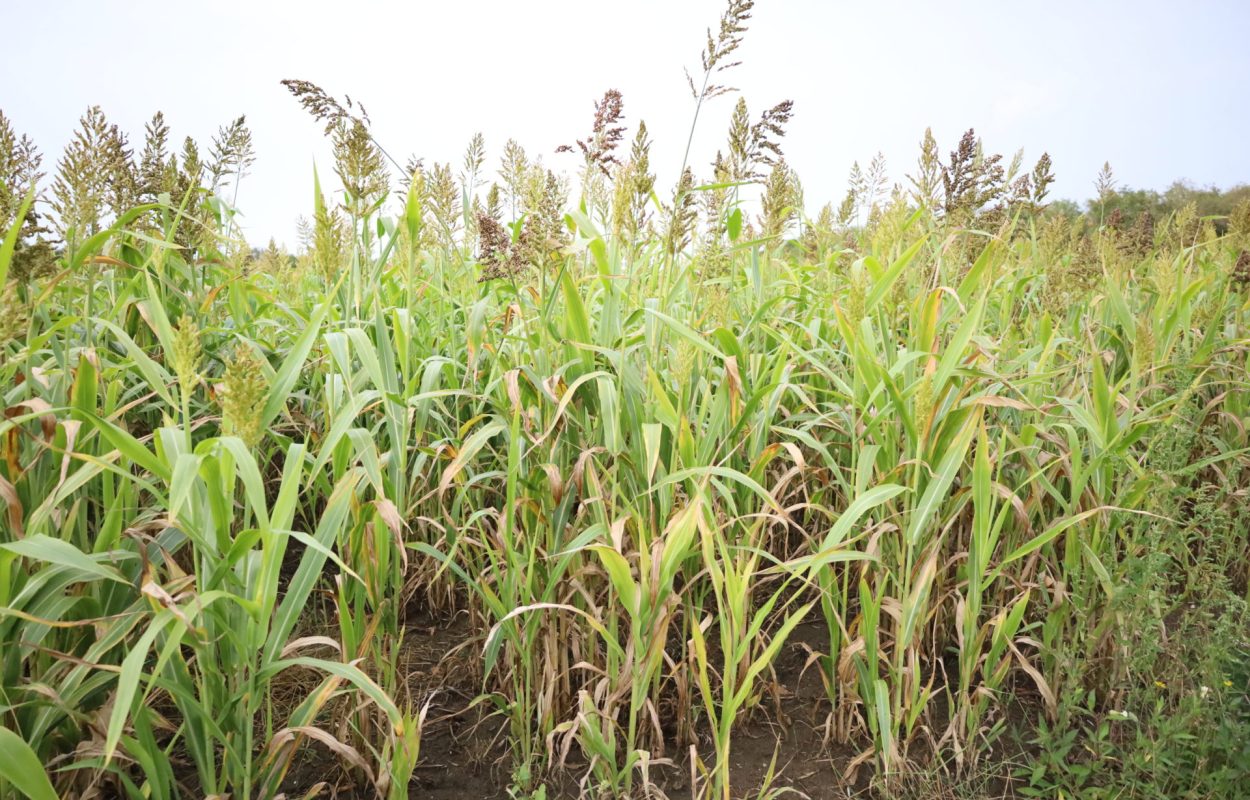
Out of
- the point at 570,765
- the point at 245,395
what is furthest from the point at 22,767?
the point at 570,765

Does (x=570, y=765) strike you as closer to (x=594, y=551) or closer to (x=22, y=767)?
(x=594, y=551)

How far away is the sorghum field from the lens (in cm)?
155

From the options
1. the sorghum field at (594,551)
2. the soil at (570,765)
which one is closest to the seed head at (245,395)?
the sorghum field at (594,551)

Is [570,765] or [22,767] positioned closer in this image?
[22,767]

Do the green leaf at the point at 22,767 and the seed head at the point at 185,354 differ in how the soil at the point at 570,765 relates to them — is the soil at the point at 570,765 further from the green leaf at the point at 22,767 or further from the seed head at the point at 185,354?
the seed head at the point at 185,354

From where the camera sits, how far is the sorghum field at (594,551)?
1552 mm

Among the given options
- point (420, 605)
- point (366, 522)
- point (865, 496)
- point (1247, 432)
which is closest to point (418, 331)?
point (420, 605)

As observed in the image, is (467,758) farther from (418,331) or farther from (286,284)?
(286,284)

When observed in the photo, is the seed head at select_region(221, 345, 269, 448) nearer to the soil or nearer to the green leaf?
the green leaf

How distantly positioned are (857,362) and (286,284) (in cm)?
318

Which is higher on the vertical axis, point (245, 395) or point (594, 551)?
point (245, 395)

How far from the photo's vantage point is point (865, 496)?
176cm

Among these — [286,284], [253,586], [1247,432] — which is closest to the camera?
[253,586]

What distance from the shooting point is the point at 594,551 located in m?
2.11
